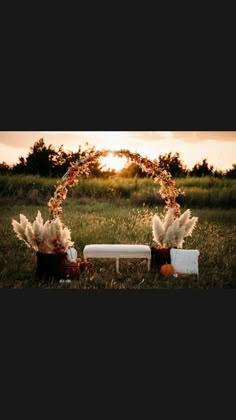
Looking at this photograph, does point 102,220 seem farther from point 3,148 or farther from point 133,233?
point 3,148

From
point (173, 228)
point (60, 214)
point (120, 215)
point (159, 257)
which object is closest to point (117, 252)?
point (159, 257)

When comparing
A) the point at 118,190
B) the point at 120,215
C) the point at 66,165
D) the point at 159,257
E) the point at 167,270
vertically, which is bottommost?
the point at 167,270

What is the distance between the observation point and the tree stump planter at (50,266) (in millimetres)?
8289

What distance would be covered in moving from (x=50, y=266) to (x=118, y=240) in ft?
6.71

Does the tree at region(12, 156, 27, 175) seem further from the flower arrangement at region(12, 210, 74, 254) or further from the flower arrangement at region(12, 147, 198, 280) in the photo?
the flower arrangement at region(12, 210, 74, 254)

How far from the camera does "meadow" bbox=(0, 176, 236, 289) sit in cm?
915

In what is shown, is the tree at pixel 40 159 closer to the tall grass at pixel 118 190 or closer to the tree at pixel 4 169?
the tall grass at pixel 118 190

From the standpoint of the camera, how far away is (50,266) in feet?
27.2

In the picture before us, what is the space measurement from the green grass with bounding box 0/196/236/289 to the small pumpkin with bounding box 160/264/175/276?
9 cm


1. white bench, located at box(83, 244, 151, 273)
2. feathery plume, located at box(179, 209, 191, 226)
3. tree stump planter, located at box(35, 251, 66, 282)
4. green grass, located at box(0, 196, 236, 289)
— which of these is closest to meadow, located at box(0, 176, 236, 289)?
green grass, located at box(0, 196, 236, 289)

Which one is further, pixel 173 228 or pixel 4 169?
pixel 4 169

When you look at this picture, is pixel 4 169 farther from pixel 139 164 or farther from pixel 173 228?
pixel 173 228

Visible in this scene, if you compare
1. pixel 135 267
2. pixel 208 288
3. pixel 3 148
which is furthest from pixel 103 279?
pixel 3 148

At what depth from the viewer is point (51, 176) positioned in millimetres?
10594
